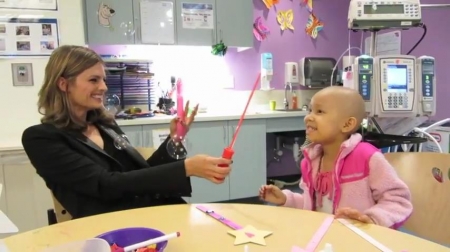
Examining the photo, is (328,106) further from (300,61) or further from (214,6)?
(300,61)

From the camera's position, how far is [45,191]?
2.35 m

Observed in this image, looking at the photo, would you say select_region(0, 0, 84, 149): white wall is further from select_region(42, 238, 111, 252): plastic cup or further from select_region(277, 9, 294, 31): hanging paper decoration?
select_region(277, 9, 294, 31): hanging paper decoration

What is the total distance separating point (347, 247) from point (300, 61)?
3419mm

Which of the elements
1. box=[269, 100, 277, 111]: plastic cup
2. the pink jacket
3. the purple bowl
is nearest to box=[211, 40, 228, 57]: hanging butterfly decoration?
box=[269, 100, 277, 111]: plastic cup

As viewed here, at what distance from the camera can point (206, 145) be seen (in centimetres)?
310

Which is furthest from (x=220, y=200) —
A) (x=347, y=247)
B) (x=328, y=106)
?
(x=347, y=247)

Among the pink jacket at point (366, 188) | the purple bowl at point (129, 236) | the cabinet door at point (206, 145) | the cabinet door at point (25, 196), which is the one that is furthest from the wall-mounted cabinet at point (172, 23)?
the purple bowl at point (129, 236)

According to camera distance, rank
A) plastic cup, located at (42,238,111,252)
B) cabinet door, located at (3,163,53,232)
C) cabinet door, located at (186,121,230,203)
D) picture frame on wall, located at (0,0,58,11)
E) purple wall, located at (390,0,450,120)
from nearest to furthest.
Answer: plastic cup, located at (42,238,111,252)
cabinet door, located at (3,163,53,232)
picture frame on wall, located at (0,0,58,11)
cabinet door, located at (186,121,230,203)
purple wall, located at (390,0,450,120)

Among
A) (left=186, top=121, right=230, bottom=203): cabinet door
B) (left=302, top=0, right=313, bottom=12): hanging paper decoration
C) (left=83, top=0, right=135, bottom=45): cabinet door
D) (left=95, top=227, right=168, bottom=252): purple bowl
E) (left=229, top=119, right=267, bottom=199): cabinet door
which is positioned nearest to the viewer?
(left=95, top=227, right=168, bottom=252): purple bowl

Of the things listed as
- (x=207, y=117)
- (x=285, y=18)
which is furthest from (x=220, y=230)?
(x=285, y=18)

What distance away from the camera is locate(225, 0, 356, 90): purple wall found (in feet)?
12.8

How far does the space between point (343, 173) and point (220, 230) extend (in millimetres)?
513

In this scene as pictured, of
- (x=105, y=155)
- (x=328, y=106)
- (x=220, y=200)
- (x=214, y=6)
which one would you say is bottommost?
(x=220, y=200)

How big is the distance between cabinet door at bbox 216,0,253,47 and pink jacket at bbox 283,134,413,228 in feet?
7.92
